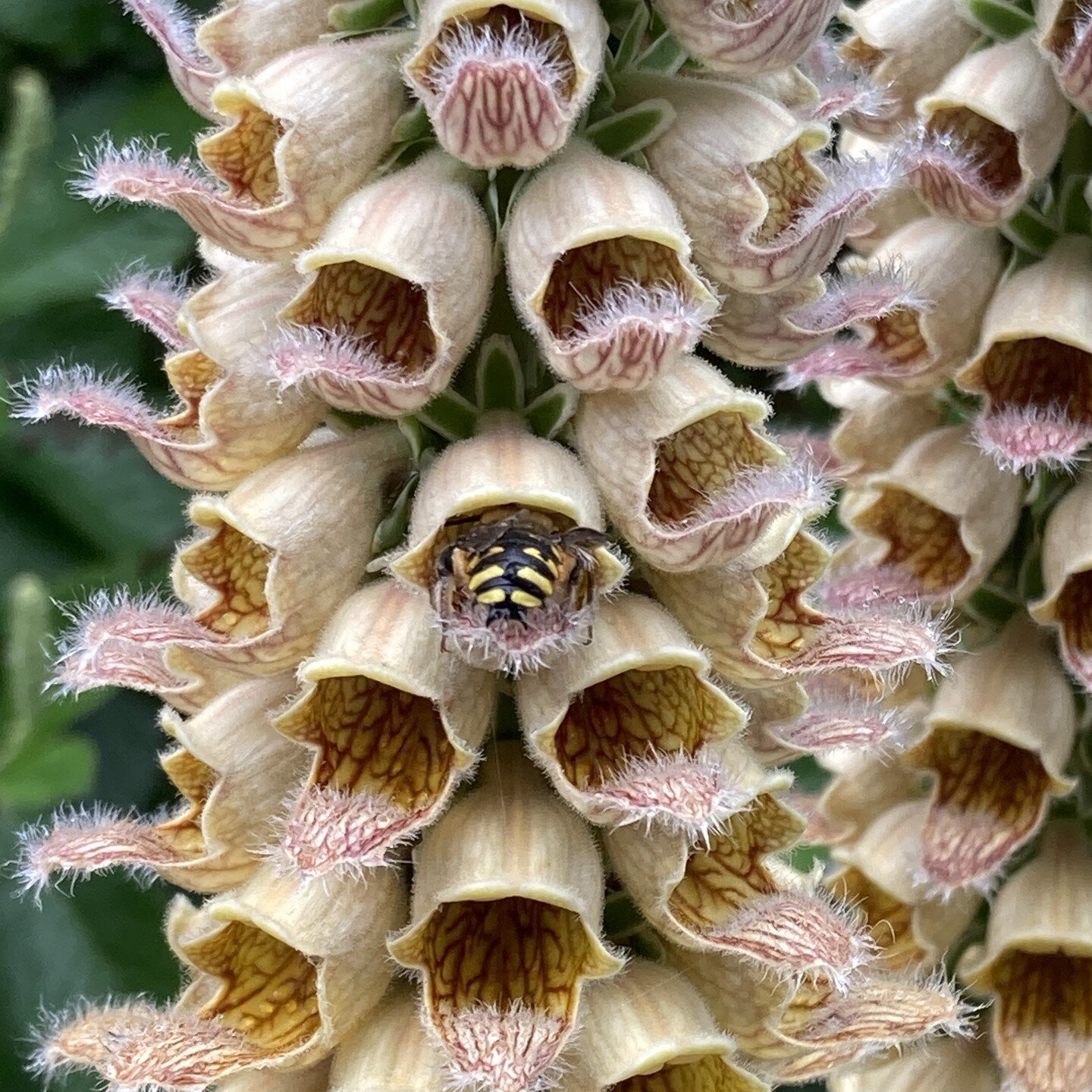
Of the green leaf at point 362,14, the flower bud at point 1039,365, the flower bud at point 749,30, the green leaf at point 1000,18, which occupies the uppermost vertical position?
the flower bud at point 749,30

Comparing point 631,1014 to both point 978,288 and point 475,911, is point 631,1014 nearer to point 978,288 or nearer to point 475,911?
point 475,911

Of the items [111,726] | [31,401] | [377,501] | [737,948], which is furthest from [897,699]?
[111,726]

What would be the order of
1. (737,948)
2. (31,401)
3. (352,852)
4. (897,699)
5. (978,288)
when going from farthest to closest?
1. (897,699)
2. (978,288)
3. (31,401)
4. (737,948)
5. (352,852)

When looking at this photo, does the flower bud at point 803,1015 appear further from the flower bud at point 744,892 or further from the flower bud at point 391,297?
the flower bud at point 391,297

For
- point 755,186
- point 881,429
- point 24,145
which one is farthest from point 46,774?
point 755,186

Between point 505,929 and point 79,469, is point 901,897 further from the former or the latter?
point 79,469

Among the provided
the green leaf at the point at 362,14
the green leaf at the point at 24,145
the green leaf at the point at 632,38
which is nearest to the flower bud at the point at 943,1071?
the green leaf at the point at 632,38
